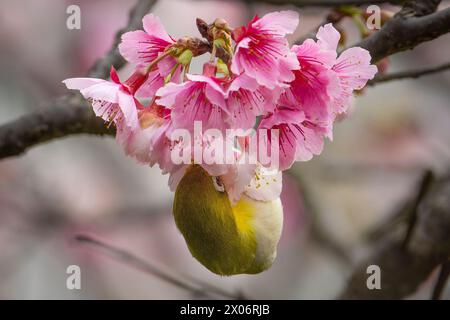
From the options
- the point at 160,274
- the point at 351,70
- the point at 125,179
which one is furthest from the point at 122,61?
the point at 125,179

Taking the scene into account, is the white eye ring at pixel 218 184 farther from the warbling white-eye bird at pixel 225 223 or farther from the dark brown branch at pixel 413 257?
the dark brown branch at pixel 413 257

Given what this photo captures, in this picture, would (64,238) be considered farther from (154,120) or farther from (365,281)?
(154,120)

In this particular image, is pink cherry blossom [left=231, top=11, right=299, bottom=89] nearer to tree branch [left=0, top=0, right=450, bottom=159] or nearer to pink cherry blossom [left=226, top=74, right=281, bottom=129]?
pink cherry blossom [left=226, top=74, right=281, bottom=129]

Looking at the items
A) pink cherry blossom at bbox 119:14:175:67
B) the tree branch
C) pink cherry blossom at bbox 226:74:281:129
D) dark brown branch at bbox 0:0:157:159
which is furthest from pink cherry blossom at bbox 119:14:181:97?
dark brown branch at bbox 0:0:157:159
